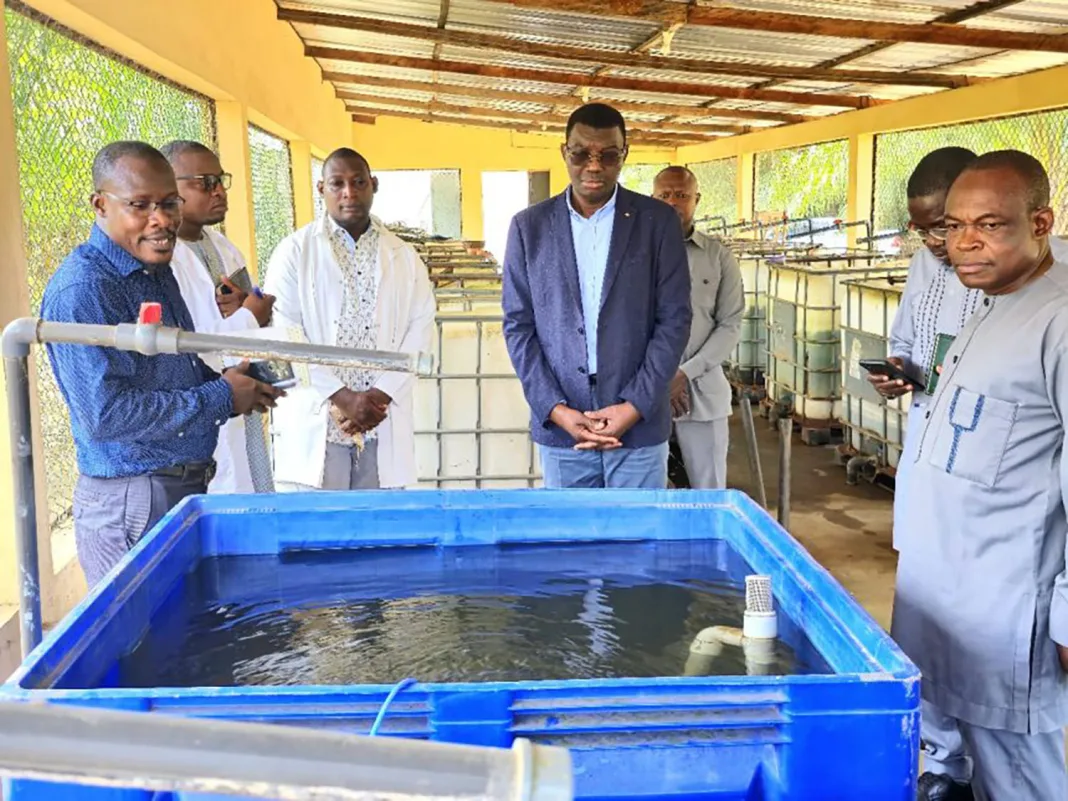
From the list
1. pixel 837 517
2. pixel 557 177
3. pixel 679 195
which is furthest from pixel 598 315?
pixel 557 177

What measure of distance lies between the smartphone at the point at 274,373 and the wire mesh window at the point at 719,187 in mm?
15135

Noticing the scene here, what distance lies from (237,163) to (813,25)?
398cm

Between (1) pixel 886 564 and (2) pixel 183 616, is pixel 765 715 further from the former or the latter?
(1) pixel 886 564

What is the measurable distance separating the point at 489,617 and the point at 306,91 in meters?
9.60

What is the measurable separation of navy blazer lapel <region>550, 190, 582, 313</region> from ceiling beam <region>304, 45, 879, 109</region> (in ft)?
26.9

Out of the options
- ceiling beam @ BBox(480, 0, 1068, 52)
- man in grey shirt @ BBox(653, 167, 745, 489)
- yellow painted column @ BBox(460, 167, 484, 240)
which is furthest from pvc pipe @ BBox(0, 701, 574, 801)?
yellow painted column @ BBox(460, 167, 484, 240)

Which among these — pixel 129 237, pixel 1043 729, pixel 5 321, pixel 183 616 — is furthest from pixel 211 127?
pixel 1043 729

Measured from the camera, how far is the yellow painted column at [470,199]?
18.1 meters

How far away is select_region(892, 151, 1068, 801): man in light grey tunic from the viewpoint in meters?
1.79

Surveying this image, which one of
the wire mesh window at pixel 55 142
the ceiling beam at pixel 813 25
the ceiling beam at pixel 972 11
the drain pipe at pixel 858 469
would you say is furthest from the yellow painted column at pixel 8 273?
the ceiling beam at pixel 972 11

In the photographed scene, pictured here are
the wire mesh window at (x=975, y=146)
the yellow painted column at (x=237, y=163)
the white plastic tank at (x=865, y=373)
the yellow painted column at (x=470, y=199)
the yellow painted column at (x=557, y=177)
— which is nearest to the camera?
the white plastic tank at (x=865, y=373)

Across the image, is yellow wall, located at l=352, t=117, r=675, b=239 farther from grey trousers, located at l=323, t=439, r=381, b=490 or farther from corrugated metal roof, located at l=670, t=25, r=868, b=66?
grey trousers, located at l=323, t=439, r=381, b=490

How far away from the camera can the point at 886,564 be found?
183 inches

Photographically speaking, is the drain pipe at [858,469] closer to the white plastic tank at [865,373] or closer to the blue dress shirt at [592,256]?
the white plastic tank at [865,373]
